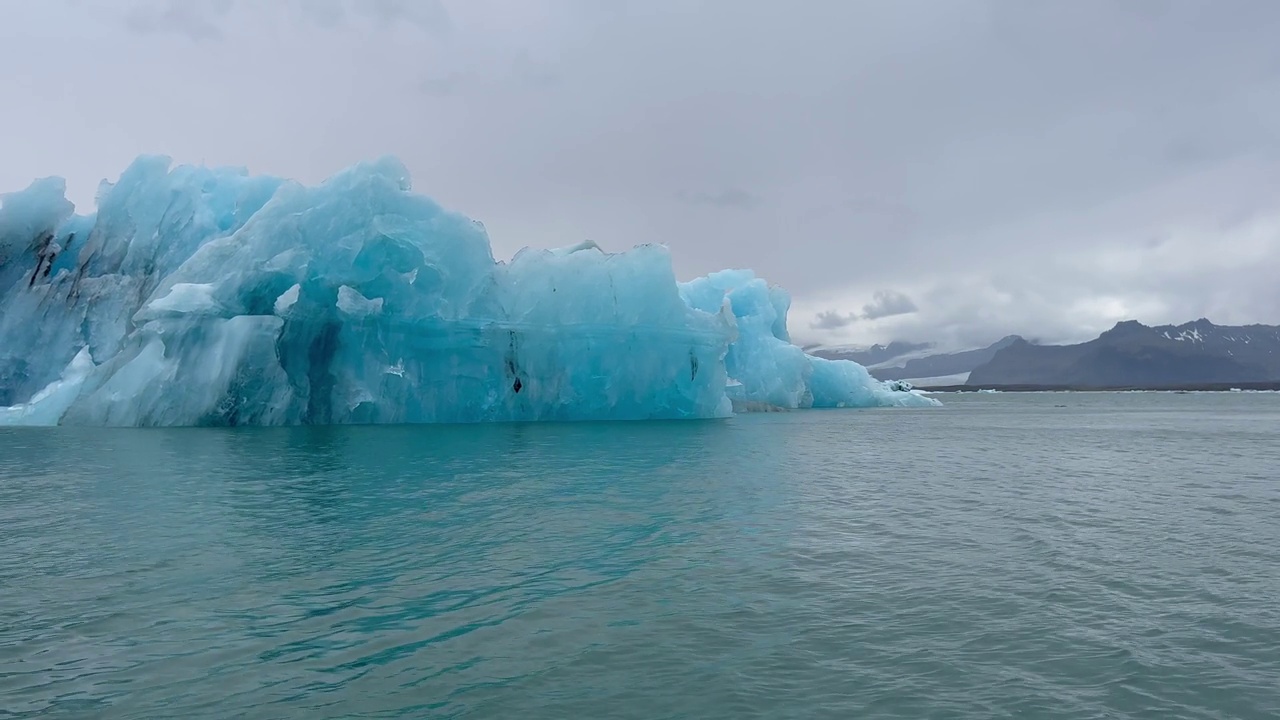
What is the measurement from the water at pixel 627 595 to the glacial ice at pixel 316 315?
1098 cm

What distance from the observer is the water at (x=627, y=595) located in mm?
5270

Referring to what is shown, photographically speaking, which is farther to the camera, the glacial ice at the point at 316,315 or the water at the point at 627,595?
the glacial ice at the point at 316,315

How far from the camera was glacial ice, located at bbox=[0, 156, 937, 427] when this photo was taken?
26.4 metres

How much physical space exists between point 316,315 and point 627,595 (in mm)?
23584

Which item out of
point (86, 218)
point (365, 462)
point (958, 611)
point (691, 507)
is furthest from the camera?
point (86, 218)

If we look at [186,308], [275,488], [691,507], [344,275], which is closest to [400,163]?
[344,275]

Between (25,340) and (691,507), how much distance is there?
104 feet

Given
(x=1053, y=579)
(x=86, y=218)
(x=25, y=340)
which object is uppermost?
(x=86, y=218)

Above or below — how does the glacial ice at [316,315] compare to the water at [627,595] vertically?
above

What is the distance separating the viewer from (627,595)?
7.62 metres

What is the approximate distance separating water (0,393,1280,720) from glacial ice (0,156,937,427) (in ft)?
36.0

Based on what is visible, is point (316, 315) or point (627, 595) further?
point (316, 315)

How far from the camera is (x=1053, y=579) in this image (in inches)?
322

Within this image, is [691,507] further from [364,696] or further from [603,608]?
[364,696]
